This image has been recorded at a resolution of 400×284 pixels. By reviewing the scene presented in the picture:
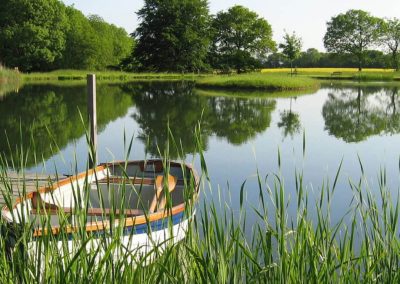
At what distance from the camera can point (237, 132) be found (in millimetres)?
16406

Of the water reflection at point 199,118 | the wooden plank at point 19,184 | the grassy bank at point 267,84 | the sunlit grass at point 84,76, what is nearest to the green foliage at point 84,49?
the sunlit grass at point 84,76

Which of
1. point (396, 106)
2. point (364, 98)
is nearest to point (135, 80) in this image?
point (364, 98)

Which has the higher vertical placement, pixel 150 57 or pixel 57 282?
pixel 150 57

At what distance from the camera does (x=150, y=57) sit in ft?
182

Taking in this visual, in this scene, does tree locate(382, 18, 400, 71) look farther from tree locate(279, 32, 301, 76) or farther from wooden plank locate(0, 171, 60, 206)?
wooden plank locate(0, 171, 60, 206)

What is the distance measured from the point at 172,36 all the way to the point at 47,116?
35.9 m

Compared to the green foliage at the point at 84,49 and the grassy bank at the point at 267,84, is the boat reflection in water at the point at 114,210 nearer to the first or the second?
the grassy bank at the point at 267,84

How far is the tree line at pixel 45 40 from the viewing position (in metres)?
46.6

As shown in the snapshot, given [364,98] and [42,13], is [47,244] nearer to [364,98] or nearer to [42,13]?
[364,98]

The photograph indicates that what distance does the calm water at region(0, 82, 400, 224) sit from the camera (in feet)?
32.1

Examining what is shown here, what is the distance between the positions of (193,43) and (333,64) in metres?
25.2

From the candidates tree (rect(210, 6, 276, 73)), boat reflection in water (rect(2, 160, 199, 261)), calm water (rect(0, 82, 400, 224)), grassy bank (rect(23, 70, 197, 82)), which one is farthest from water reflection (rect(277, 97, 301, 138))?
tree (rect(210, 6, 276, 73))

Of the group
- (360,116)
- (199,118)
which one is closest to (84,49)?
(199,118)

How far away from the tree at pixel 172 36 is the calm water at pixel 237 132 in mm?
25690
